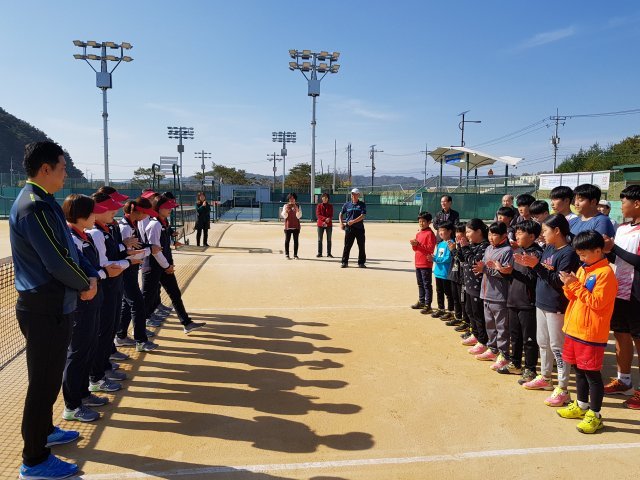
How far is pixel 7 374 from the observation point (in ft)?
16.0

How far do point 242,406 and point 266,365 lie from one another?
3.49 ft

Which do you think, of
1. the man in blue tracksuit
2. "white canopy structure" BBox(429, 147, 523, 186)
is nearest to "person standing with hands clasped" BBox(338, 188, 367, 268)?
the man in blue tracksuit

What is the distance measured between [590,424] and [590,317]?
0.89 meters

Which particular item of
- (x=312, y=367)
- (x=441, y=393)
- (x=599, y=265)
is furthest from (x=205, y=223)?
(x=599, y=265)

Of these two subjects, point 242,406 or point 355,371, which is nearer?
point 242,406

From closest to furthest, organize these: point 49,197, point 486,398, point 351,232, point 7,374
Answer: point 49,197 < point 486,398 < point 7,374 < point 351,232

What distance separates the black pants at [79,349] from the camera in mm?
3801

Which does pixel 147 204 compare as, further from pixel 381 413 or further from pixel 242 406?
pixel 381 413

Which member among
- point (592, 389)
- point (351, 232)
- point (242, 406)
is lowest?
point (242, 406)

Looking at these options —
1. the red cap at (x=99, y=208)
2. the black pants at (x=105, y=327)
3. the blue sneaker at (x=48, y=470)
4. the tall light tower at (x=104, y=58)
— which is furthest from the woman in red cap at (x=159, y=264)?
the tall light tower at (x=104, y=58)

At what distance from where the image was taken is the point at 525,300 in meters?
4.70

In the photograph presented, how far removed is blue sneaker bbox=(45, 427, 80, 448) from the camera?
351 centimetres

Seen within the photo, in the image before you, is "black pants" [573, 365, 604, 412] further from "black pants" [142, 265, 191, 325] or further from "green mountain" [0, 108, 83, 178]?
"green mountain" [0, 108, 83, 178]

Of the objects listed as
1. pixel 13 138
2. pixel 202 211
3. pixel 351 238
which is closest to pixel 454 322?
pixel 351 238
